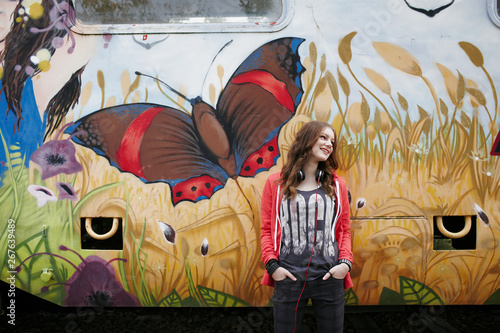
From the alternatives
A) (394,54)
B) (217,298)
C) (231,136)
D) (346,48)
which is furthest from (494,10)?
(217,298)

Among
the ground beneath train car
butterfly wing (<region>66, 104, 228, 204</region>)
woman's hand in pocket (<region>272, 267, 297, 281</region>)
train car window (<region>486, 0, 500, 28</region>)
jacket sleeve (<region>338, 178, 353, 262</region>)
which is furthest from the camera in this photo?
the ground beneath train car

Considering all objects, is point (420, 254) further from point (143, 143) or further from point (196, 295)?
point (143, 143)

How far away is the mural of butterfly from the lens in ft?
7.38

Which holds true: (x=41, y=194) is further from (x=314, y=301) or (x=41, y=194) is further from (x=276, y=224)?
(x=314, y=301)

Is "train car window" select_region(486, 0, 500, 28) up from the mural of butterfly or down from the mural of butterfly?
up

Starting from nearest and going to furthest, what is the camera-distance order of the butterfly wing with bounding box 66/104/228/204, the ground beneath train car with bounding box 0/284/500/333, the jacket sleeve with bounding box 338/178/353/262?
1. the jacket sleeve with bounding box 338/178/353/262
2. the butterfly wing with bounding box 66/104/228/204
3. the ground beneath train car with bounding box 0/284/500/333

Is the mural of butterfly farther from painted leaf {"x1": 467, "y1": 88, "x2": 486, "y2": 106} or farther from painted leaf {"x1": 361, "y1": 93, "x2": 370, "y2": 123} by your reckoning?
painted leaf {"x1": 467, "y1": 88, "x2": 486, "y2": 106}

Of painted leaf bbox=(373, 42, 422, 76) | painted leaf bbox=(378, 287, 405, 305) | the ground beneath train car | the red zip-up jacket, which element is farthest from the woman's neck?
the ground beneath train car

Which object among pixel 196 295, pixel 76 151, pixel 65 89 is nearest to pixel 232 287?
pixel 196 295

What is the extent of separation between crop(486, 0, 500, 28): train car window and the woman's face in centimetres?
141

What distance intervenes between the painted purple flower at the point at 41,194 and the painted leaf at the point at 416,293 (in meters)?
2.46

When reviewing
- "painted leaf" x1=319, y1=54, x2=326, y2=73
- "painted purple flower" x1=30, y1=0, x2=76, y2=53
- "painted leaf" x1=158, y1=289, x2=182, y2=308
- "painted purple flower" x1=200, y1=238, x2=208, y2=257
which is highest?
"painted purple flower" x1=30, y1=0, x2=76, y2=53

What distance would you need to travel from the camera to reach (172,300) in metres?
2.37

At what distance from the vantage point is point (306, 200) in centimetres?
179
